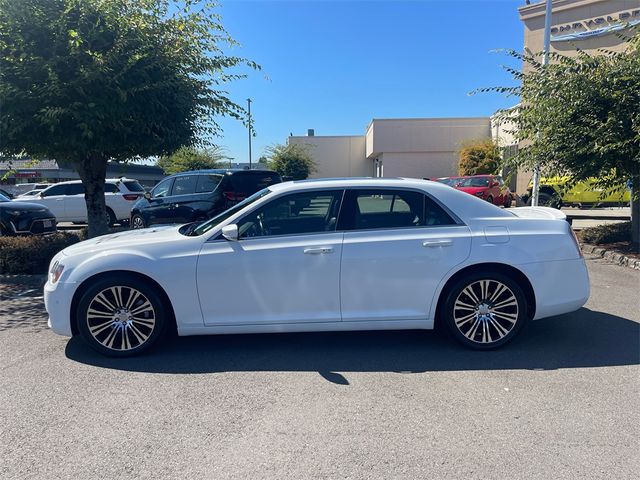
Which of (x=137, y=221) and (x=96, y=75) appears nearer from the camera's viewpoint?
(x=96, y=75)

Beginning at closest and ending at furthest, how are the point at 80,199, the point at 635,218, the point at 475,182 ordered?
the point at 635,218, the point at 80,199, the point at 475,182

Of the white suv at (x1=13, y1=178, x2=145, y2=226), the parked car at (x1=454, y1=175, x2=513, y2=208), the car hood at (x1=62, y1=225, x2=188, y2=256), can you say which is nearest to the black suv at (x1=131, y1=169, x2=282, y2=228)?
the white suv at (x1=13, y1=178, x2=145, y2=226)

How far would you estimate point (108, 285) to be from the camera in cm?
421

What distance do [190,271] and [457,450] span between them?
260 centimetres

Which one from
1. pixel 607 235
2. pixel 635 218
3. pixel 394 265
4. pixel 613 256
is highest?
pixel 635 218

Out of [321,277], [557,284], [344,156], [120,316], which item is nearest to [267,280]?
[321,277]

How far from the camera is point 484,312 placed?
14.3 feet

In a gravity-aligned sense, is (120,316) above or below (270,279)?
below

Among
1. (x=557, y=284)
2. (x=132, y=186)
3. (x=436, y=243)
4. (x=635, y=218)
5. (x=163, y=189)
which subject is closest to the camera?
(x=436, y=243)

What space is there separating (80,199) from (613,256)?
1486 centimetres

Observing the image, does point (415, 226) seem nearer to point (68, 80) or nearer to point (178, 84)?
point (178, 84)

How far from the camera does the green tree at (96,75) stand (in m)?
6.69

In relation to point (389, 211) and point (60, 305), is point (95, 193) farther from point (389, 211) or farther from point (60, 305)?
point (389, 211)

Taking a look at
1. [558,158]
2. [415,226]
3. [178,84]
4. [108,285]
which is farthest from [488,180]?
[108,285]
